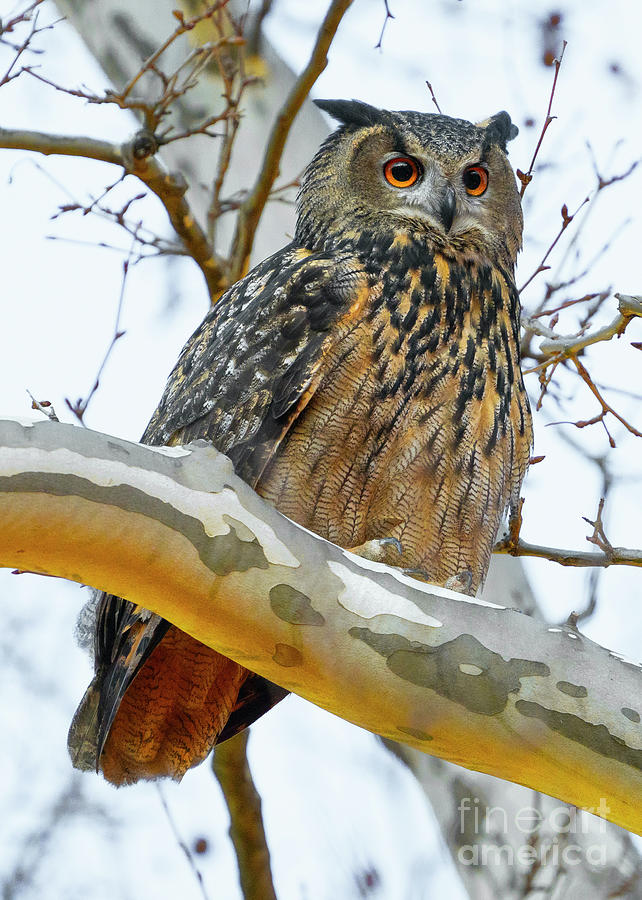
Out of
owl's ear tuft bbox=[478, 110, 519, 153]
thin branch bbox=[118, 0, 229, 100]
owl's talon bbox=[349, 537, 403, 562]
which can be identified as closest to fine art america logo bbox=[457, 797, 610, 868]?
owl's talon bbox=[349, 537, 403, 562]

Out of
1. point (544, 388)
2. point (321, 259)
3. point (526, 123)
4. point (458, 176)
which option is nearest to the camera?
point (321, 259)

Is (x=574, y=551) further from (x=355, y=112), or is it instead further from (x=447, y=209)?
(x=355, y=112)

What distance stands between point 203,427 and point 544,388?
1172mm

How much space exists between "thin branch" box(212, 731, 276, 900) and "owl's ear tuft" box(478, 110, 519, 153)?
1.92m

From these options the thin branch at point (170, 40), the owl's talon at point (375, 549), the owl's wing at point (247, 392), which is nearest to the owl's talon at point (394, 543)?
the owl's talon at point (375, 549)

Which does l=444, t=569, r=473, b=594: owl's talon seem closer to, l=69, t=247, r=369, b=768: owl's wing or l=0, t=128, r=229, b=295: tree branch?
l=69, t=247, r=369, b=768: owl's wing

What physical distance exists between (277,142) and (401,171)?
19.1 inches

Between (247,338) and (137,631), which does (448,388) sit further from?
(137,631)

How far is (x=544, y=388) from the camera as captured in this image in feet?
10.1

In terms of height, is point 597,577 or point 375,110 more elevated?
point 375,110

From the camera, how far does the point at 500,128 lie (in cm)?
318

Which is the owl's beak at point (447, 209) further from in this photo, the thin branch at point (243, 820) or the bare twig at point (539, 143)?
the thin branch at point (243, 820)

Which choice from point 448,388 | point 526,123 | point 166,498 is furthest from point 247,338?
point 526,123

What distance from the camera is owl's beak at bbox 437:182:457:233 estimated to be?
108 inches
